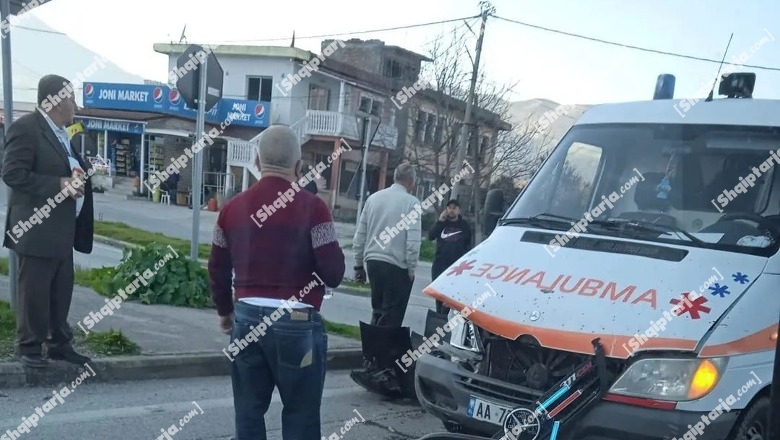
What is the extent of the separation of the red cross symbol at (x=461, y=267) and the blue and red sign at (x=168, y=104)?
29952 mm

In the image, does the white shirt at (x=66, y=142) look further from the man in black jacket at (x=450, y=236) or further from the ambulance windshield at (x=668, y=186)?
the man in black jacket at (x=450, y=236)

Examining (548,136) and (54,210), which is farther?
(548,136)

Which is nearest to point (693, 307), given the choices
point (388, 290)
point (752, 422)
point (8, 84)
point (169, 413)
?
point (752, 422)

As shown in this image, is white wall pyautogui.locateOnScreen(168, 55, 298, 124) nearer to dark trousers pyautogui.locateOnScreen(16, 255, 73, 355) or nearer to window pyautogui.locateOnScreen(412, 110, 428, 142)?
window pyautogui.locateOnScreen(412, 110, 428, 142)

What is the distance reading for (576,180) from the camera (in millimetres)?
5199

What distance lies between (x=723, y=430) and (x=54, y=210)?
4.56 metres

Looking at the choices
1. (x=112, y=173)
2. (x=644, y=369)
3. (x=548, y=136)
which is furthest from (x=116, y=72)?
(x=644, y=369)

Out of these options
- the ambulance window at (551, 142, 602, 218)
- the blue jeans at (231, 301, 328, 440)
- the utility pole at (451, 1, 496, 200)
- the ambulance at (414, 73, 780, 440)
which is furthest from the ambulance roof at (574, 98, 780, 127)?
the utility pole at (451, 1, 496, 200)

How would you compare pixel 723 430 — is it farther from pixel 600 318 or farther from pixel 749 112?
pixel 749 112

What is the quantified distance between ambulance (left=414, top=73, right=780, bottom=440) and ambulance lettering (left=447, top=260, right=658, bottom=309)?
0.01m

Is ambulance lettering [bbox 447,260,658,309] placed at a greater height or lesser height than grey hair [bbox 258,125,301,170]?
lesser

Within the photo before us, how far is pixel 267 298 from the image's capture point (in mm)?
3572

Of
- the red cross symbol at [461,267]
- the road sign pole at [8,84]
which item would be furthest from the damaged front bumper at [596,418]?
the road sign pole at [8,84]

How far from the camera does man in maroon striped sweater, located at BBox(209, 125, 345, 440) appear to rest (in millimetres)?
3543
